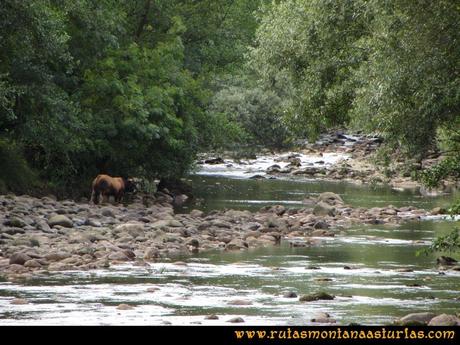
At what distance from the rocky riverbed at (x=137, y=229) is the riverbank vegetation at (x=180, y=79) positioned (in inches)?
94.6

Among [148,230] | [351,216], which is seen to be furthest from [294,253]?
[351,216]

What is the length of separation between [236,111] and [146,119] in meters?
24.1

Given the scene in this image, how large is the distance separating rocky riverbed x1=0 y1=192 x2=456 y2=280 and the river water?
829mm

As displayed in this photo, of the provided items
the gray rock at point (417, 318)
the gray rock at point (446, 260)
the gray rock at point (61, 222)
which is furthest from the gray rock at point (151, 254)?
the gray rock at point (417, 318)

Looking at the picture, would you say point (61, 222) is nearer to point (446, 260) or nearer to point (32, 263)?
point (32, 263)

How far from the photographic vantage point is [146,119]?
33.8 meters

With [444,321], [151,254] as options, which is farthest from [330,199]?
[444,321]

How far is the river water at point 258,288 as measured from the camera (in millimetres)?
14047

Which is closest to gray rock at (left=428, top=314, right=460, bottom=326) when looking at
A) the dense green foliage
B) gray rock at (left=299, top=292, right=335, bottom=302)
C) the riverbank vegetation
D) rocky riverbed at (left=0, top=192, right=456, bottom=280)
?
gray rock at (left=299, top=292, right=335, bottom=302)

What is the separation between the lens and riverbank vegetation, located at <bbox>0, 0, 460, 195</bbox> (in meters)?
17.7
